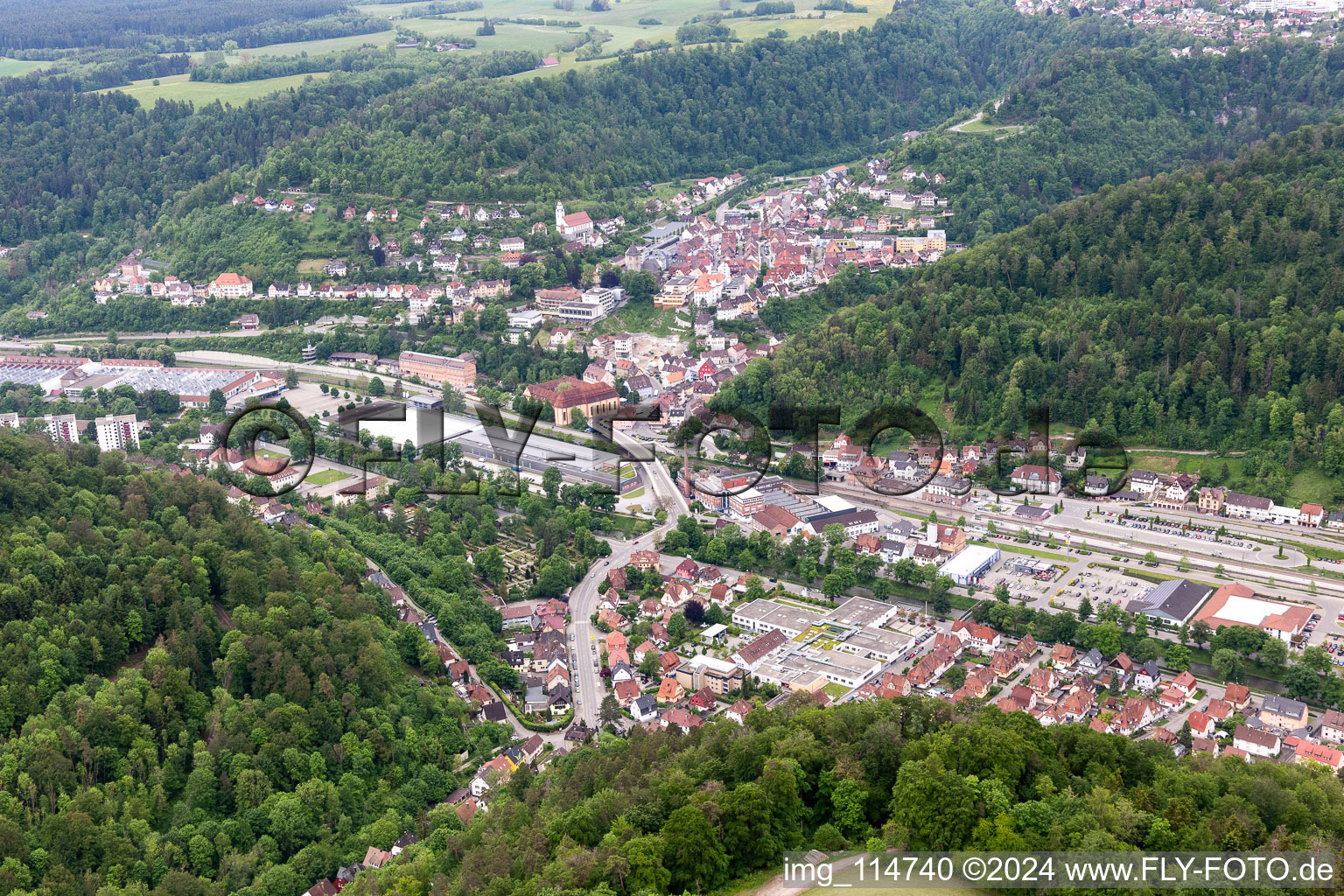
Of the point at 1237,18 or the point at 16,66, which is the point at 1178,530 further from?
the point at 16,66

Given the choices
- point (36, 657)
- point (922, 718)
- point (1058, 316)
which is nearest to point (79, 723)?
point (36, 657)

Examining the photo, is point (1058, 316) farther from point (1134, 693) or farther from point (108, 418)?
point (108, 418)

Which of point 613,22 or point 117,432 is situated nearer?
point 117,432

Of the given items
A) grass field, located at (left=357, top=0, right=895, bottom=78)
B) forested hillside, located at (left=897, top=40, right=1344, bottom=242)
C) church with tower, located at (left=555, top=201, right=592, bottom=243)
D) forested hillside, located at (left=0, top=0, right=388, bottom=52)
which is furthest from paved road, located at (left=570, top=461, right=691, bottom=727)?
forested hillside, located at (left=0, top=0, right=388, bottom=52)

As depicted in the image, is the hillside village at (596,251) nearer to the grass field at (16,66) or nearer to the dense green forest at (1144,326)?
the dense green forest at (1144,326)

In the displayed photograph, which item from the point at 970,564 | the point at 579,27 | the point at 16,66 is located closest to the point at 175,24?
the point at 16,66

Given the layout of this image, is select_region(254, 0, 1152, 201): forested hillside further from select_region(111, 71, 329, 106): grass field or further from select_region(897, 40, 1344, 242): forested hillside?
select_region(111, 71, 329, 106): grass field
